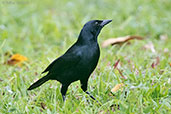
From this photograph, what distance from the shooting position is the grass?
134 inches

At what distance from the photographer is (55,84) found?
408 cm

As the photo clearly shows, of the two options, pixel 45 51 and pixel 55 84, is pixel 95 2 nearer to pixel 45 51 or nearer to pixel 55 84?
pixel 45 51

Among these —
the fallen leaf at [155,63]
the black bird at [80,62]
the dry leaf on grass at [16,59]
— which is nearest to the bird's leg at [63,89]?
the black bird at [80,62]

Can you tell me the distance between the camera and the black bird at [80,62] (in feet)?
11.1

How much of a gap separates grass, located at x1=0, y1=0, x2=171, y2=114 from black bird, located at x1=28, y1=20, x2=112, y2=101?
0.19m

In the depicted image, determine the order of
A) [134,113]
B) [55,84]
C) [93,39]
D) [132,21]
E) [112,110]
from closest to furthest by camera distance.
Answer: [134,113] < [112,110] < [93,39] < [55,84] < [132,21]

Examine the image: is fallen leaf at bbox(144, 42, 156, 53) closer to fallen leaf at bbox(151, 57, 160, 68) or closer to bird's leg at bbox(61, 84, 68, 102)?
fallen leaf at bbox(151, 57, 160, 68)

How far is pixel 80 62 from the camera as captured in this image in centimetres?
337

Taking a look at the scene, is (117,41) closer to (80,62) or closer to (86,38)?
(86,38)

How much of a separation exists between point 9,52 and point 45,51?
0.55 m

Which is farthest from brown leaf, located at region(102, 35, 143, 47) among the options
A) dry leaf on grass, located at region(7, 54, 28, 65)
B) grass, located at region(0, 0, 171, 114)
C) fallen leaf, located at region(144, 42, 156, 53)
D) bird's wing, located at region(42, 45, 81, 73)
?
bird's wing, located at region(42, 45, 81, 73)

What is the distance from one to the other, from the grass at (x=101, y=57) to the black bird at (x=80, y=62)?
0.19m

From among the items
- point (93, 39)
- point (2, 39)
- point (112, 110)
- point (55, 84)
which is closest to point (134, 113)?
point (112, 110)

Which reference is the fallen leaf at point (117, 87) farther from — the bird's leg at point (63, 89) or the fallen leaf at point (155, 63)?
the fallen leaf at point (155, 63)
